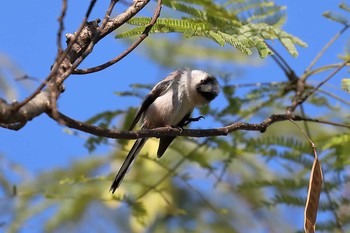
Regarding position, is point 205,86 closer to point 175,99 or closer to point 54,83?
point 175,99

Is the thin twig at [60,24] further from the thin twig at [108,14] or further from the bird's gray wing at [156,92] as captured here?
the bird's gray wing at [156,92]

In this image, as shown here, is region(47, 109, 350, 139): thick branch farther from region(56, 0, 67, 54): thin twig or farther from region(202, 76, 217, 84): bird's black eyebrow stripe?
region(202, 76, 217, 84): bird's black eyebrow stripe

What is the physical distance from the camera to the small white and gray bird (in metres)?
4.69

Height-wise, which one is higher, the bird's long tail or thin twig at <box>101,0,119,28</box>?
thin twig at <box>101,0,119,28</box>

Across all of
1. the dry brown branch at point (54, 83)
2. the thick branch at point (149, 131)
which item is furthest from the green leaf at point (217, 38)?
the dry brown branch at point (54, 83)

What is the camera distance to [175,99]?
4.71m

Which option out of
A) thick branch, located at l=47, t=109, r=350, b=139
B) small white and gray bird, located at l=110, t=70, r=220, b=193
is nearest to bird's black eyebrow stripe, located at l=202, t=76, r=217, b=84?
small white and gray bird, located at l=110, t=70, r=220, b=193

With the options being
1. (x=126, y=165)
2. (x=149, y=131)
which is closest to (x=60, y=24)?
(x=149, y=131)

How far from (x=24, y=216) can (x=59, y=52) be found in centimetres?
415

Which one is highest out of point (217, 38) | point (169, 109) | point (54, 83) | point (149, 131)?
point (54, 83)

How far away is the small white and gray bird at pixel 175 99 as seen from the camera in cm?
469

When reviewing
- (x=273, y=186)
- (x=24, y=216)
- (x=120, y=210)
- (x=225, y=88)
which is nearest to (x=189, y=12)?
(x=225, y=88)

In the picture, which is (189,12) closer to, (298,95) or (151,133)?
(298,95)

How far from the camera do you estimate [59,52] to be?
219cm
